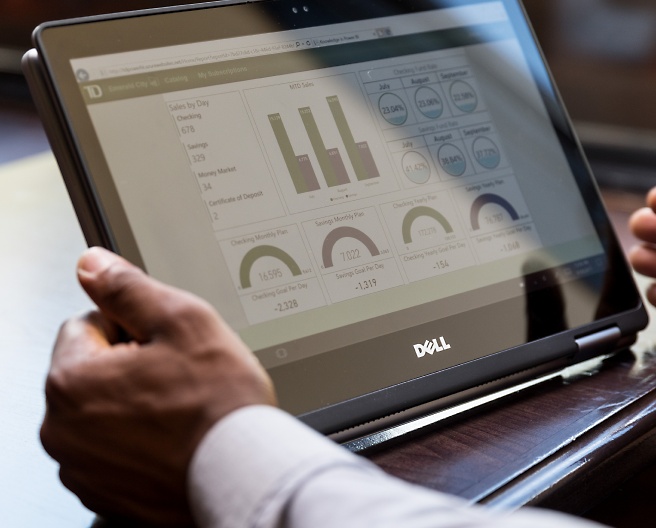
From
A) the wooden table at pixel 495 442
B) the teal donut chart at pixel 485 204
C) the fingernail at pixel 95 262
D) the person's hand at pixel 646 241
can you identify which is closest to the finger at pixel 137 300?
the fingernail at pixel 95 262

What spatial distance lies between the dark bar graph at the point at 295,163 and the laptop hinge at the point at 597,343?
0.25 meters

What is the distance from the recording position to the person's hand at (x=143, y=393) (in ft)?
1.52

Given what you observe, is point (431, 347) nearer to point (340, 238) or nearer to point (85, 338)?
point (340, 238)

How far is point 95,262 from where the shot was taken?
1.67 feet

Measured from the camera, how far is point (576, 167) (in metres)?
0.77

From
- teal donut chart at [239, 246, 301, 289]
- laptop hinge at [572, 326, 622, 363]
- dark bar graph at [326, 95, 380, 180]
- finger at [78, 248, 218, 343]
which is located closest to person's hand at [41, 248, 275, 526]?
finger at [78, 248, 218, 343]

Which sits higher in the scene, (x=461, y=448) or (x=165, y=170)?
(x=165, y=170)

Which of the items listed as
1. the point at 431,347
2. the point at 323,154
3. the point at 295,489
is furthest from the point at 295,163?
the point at 295,489

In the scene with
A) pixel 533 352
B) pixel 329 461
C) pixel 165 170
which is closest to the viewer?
pixel 329 461

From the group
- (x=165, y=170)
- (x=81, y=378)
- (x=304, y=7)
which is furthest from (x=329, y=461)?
(x=304, y=7)

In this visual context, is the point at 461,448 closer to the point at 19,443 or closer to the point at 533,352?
the point at 533,352

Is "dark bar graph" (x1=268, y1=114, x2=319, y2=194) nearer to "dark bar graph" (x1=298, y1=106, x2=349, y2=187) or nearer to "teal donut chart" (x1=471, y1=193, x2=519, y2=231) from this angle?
"dark bar graph" (x1=298, y1=106, x2=349, y2=187)

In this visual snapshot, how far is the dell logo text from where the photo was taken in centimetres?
64

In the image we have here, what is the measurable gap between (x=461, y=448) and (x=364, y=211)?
0.18 meters
